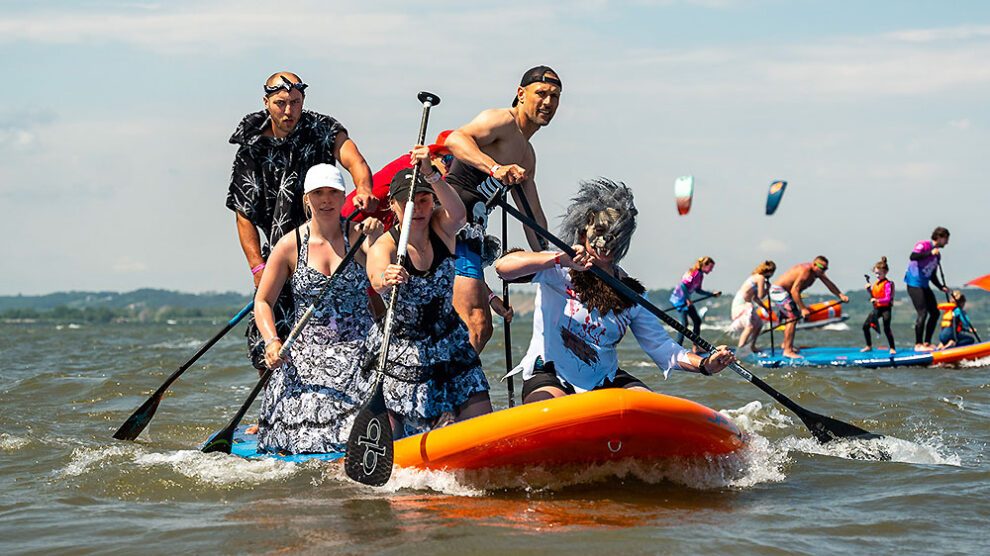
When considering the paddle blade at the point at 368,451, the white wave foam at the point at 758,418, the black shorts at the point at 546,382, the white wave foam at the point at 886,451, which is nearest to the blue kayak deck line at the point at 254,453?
the paddle blade at the point at 368,451

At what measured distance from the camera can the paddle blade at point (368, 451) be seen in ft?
18.0

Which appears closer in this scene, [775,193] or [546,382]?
[546,382]

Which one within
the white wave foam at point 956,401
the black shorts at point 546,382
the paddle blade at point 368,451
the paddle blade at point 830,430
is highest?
the black shorts at point 546,382

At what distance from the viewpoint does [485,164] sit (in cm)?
618

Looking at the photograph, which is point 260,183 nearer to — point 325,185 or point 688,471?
point 325,185

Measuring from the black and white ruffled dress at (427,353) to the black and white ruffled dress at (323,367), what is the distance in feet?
1.88

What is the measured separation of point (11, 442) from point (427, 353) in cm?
353

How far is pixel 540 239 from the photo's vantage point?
7055mm

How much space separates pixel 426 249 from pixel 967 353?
12767 mm

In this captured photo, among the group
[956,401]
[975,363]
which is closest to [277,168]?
[956,401]

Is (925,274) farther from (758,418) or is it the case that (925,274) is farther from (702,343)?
(702,343)

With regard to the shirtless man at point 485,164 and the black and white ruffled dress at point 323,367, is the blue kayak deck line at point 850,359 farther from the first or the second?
the black and white ruffled dress at point 323,367

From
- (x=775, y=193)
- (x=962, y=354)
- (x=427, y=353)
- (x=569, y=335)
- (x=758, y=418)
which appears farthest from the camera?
(x=775, y=193)

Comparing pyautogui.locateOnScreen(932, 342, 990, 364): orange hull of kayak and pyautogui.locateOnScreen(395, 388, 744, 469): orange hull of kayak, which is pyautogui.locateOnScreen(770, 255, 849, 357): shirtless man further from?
pyautogui.locateOnScreen(395, 388, 744, 469): orange hull of kayak
